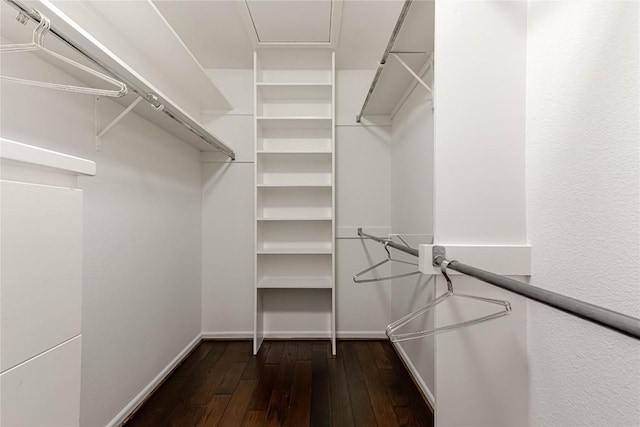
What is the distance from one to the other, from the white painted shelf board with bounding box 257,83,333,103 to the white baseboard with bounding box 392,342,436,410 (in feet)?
6.69

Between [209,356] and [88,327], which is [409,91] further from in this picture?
[209,356]

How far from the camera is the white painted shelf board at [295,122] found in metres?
2.18

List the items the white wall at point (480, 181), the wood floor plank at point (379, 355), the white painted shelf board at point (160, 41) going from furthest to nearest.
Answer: the wood floor plank at point (379, 355)
the white painted shelf board at point (160, 41)
the white wall at point (480, 181)

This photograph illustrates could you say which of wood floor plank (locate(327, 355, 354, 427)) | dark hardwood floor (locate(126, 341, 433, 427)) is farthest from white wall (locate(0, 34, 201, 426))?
wood floor plank (locate(327, 355, 354, 427))

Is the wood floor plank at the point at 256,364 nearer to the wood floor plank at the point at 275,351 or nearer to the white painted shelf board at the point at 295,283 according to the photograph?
the wood floor plank at the point at 275,351

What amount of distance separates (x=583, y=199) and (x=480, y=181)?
0.25 metres

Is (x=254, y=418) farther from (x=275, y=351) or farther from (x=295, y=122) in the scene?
(x=295, y=122)

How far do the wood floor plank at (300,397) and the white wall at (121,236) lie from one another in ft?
2.71

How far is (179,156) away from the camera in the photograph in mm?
2008

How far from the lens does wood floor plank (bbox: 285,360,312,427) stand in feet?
4.70

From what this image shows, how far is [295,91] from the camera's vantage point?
89.9 inches

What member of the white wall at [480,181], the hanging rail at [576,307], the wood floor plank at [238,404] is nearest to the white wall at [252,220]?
the wood floor plank at [238,404]

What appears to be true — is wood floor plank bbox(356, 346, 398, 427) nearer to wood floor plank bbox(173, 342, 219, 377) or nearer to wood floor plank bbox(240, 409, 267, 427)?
wood floor plank bbox(240, 409, 267, 427)

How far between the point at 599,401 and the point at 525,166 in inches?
25.1
